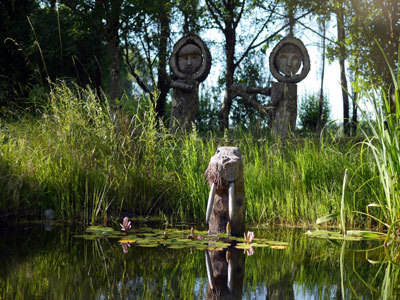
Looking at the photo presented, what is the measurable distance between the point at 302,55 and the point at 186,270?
6.37m

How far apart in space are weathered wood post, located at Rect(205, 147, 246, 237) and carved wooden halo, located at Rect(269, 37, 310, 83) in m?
4.94

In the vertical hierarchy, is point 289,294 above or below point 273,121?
below

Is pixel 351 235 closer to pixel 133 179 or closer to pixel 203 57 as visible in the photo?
pixel 133 179

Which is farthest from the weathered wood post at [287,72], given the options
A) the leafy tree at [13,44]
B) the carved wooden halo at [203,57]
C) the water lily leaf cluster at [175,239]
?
the leafy tree at [13,44]

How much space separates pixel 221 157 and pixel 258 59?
891 cm

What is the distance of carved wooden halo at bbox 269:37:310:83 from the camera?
831 cm

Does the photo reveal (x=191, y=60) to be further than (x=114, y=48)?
No

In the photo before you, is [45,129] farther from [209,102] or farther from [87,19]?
[209,102]

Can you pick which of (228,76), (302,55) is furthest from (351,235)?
(228,76)

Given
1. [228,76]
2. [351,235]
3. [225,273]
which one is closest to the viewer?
[225,273]

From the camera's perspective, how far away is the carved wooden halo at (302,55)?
27.3 ft

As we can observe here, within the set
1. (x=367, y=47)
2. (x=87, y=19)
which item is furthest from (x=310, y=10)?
(x=87, y=19)

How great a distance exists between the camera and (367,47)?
8.89m

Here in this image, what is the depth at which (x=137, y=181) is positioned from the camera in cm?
492
